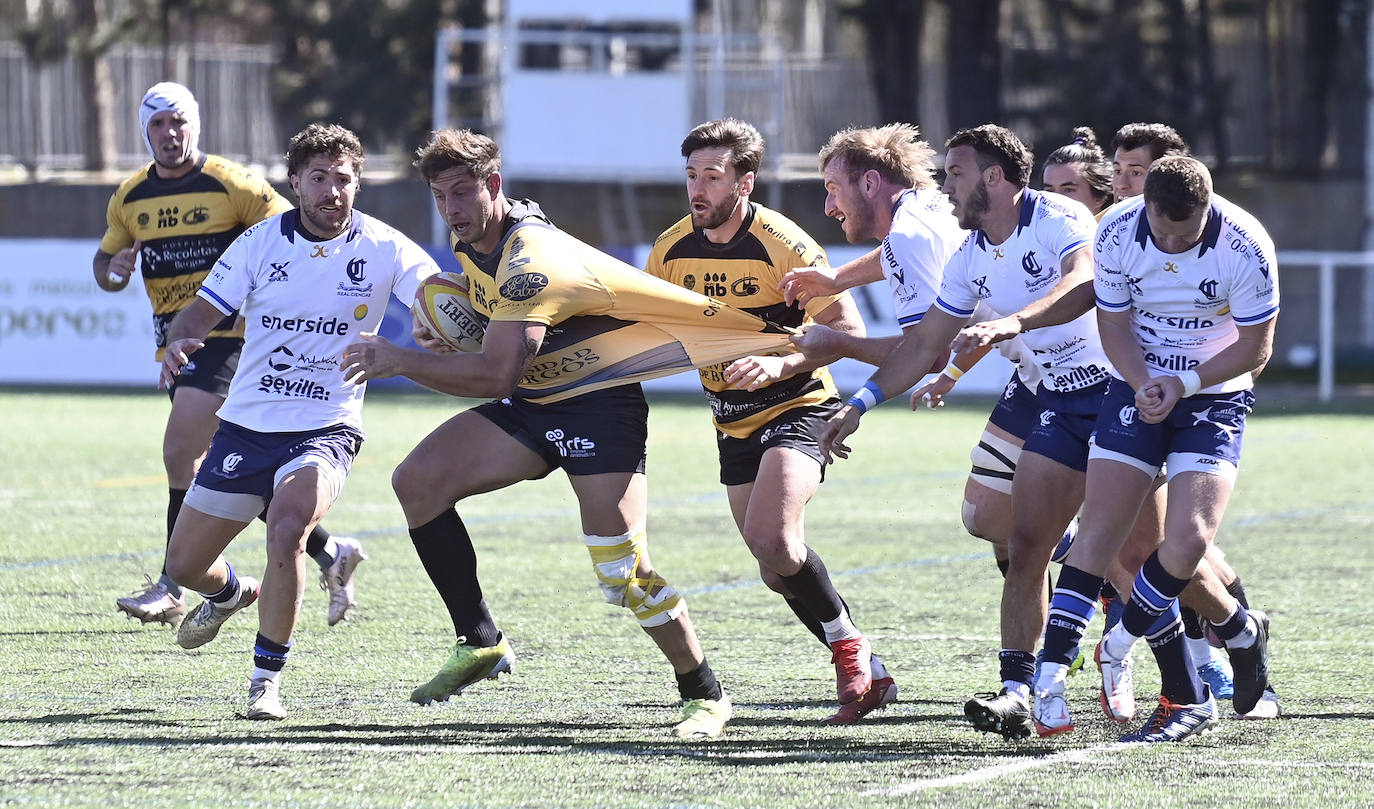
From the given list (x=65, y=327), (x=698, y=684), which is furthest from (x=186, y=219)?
(x=65, y=327)

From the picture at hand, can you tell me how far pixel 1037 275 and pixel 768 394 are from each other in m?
1.08

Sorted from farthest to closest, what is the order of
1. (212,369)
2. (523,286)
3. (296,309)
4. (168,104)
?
(168,104) < (212,369) < (296,309) < (523,286)

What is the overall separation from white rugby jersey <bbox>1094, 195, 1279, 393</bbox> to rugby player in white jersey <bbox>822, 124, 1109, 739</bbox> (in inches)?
8.0

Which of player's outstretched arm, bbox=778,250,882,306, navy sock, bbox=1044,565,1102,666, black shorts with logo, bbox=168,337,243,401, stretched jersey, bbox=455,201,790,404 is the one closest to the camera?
navy sock, bbox=1044,565,1102,666

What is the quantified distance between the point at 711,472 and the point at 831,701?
7809 millimetres

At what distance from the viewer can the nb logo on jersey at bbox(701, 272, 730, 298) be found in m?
6.79

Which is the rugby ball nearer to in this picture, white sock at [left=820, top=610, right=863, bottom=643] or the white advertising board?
white sock at [left=820, top=610, right=863, bottom=643]

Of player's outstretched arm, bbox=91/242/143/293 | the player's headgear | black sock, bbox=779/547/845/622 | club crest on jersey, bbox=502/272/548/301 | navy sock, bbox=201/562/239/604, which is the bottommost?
navy sock, bbox=201/562/239/604

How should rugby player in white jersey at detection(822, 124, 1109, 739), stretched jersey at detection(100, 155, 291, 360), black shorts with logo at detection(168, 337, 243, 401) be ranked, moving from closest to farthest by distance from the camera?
rugby player in white jersey at detection(822, 124, 1109, 739) → black shorts with logo at detection(168, 337, 243, 401) → stretched jersey at detection(100, 155, 291, 360)

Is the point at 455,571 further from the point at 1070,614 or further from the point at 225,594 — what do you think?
the point at 1070,614

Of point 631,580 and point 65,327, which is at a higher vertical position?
point 631,580

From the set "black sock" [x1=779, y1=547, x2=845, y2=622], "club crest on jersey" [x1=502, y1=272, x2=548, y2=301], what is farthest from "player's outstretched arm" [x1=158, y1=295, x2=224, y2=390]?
"black sock" [x1=779, y1=547, x2=845, y2=622]

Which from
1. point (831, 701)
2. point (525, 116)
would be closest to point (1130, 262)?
point (831, 701)

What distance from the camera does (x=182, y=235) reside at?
28.0 ft
